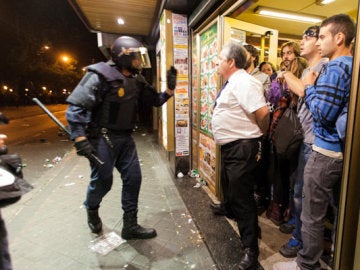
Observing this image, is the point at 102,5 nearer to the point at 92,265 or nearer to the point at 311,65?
the point at 311,65

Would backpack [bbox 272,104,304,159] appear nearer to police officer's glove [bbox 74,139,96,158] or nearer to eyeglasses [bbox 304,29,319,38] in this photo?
eyeglasses [bbox 304,29,319,38]

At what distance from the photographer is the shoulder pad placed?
2.71 m

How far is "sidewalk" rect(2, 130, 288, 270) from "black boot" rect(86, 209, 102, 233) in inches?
4.1

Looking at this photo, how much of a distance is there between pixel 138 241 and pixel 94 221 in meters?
0.63

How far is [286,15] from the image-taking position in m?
4.45

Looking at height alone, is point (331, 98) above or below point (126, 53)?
below

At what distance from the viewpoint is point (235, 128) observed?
2.35 metres

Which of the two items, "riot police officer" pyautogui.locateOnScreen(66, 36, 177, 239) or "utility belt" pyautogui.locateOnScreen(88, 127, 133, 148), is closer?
"riot police officer" pyautogui.locateOnScreen(66, 36, 177, 239)

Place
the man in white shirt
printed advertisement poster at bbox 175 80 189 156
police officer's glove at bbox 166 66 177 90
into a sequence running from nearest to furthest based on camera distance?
1. the man in white shirt
2. police officer's glove at bbox 166 66 177 90
3. printed advertisement poster at bbox 175 80 189 156

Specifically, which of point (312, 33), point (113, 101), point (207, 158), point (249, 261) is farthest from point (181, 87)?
point (249, 261)

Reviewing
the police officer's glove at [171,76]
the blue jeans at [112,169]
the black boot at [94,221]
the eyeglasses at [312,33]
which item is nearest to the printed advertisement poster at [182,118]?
the police officer's glove at [171,76]

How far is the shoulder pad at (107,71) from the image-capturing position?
2.71 m

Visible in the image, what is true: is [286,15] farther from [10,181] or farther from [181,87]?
[10,181]

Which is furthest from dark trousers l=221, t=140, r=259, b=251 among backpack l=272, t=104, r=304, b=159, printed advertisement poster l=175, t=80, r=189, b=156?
printed advertisement poster l=175, t=80, r=189, b=156
